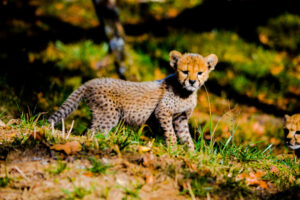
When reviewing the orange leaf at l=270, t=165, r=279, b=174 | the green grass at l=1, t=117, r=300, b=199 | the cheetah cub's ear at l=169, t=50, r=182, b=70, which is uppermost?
the cheetah cub's ear at l=169, t=50, r=182, b=70

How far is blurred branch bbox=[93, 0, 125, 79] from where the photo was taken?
645cm

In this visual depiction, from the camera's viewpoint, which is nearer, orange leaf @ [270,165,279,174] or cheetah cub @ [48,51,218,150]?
orange leaf @ [270,165,279,174]

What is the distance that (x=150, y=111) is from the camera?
4621 millimetres

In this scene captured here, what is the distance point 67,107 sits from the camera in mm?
4434

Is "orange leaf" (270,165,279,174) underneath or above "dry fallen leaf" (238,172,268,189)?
underneath

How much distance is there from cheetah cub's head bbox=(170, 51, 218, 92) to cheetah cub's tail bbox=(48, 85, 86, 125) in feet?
4.46

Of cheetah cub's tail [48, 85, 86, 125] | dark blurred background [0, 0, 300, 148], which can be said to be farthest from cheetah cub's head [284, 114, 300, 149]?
cheetah cub's tail [48, 85, 86, 125]

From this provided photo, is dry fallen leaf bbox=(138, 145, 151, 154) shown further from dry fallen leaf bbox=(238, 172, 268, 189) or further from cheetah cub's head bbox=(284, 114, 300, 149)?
cheetah cub's head bbox=(284, 114, 300, 149)

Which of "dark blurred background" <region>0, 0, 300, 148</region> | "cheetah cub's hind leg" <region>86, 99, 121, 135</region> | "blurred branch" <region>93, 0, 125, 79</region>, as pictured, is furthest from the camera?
"dark blurred background" <region>0, 0, 300, 148</region>

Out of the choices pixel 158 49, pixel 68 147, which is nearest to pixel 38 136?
pixel 68 147

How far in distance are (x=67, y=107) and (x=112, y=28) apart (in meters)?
2.58

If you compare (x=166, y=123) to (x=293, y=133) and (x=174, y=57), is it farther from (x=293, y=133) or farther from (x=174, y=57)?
(x=293, y=133)

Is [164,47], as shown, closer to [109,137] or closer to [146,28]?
[146,28]

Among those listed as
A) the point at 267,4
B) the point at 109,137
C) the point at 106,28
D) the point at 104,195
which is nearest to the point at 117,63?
the point at 106,28
